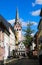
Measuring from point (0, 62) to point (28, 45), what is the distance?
154 ft

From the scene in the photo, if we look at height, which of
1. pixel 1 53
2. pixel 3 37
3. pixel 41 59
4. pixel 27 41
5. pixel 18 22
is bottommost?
pixel 41 59

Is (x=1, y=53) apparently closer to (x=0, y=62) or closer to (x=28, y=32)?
(x=0, y=62)

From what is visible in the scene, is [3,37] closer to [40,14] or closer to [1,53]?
[1,53]

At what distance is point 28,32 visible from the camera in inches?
3669

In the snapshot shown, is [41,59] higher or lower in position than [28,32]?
lower

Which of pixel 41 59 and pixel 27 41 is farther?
pixel 27 41

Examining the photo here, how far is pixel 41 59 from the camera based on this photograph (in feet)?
104

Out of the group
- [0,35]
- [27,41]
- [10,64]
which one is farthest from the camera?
[27,41]

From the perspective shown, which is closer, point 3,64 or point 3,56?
point 3,64

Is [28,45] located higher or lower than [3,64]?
higher

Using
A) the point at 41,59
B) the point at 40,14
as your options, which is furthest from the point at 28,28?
the point at 41,59

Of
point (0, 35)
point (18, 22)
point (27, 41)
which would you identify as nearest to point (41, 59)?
point (0, 35)

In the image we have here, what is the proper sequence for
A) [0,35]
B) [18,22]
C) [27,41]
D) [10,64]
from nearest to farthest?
1. [10,64]
2. [0,35]
3. [27,41]
4. [18,22]

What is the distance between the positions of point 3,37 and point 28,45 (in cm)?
4234
